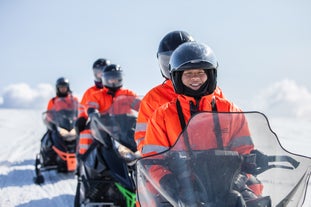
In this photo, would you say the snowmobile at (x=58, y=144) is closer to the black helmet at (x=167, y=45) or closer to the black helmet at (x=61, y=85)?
the black helmet at (x=61, y=85)

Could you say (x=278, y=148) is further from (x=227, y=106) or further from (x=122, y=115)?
(x=122, y=115)

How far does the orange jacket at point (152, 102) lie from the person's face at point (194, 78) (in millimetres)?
902

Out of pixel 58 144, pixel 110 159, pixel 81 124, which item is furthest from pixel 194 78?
pixel 58 144

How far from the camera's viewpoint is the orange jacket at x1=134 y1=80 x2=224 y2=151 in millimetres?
4223

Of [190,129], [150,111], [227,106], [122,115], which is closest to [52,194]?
[122,115]

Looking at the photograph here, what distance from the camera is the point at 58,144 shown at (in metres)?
9.55

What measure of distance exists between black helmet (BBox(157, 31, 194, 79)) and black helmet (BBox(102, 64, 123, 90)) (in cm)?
254

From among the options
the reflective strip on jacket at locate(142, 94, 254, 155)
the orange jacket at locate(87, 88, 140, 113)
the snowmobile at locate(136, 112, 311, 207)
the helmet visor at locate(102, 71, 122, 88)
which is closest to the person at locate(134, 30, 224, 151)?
the reflective strip on jacket at locate(142, 94, 254, 155)

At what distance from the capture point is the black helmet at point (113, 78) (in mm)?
7633

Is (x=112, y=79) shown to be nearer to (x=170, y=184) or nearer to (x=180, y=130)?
(x=180, y=130)

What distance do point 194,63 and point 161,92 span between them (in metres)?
1.46

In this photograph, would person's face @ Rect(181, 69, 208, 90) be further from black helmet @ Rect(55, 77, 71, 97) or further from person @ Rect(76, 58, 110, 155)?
black helmet @ Rect(55, 77, 71, 97)

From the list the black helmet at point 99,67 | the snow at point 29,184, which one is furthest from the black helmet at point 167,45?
the black helmet at point 99,67

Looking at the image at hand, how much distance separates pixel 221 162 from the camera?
2602mm
